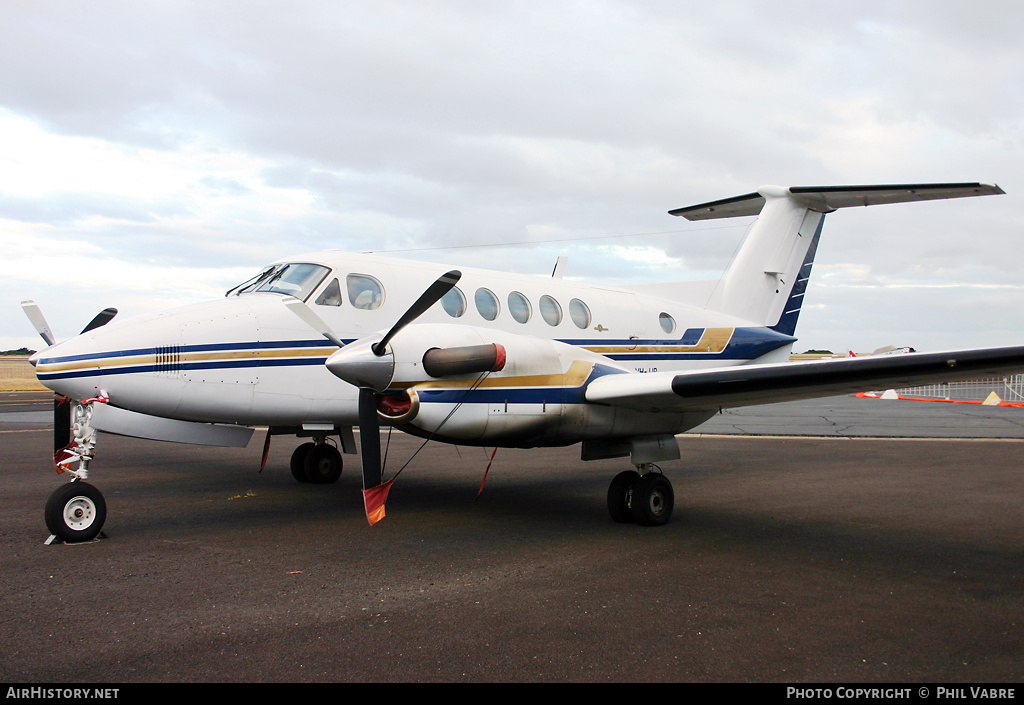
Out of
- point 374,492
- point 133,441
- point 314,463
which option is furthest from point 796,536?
point 133,441

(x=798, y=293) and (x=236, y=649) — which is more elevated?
(x=798, y=293)

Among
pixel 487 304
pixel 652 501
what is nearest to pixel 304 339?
pixel 487 304

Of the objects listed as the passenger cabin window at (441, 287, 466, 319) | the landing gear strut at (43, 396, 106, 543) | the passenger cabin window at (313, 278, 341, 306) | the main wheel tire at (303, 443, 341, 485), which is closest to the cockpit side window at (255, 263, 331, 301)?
the passenger cabin window at (313, 278, 341, 306)

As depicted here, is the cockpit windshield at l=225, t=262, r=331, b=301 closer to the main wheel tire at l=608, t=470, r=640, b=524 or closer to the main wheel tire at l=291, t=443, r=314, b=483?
the main wheel tire at l=291, t=443, r=314, b=483

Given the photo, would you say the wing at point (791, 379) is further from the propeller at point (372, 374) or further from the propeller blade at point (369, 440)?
the propeller blade at point (369, 440)

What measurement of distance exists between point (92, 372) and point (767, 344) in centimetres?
972

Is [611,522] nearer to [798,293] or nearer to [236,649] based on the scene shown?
[236,649]

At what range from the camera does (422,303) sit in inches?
262

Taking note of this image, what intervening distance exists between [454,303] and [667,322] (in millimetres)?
3699

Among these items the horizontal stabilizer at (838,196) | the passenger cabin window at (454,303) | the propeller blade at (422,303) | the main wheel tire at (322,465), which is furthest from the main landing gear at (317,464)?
the horizontal stabilizer at (838,196)

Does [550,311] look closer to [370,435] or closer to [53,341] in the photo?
[370,435]

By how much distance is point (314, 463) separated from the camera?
10805 mm

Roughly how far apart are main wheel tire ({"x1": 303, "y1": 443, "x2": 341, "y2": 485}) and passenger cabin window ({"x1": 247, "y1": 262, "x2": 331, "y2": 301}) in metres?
3.28
